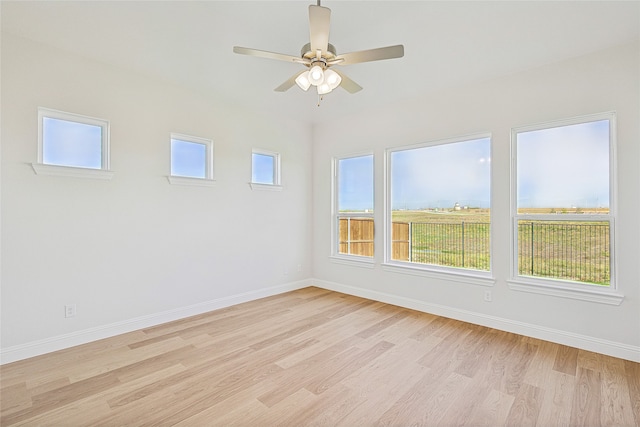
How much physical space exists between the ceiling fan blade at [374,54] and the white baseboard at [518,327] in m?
3.04

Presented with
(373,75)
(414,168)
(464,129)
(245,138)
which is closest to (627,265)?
(464,129)

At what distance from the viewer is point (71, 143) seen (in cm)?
301

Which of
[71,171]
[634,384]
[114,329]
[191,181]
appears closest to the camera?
[634,384]

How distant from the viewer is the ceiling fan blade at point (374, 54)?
209cm

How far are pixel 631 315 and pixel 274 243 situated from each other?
4.15m

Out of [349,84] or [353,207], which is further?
[353,207]

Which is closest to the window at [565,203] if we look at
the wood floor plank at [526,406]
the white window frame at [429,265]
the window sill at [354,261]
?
the white window frame at [429,265]

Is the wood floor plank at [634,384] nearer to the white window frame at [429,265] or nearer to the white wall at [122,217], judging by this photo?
the white window frame at [429,265]

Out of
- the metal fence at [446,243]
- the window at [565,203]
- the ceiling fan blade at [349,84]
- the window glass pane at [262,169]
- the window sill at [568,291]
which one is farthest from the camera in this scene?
the window glass pane at [262,169]

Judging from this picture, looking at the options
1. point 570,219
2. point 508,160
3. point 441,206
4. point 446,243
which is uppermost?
point 508,160

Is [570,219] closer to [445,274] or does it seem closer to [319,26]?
[445,274]

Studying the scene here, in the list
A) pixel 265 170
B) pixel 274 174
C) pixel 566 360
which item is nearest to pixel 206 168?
pixel 265 170

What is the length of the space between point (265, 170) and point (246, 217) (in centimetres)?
85

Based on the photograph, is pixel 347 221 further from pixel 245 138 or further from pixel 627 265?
pixel 627 265
